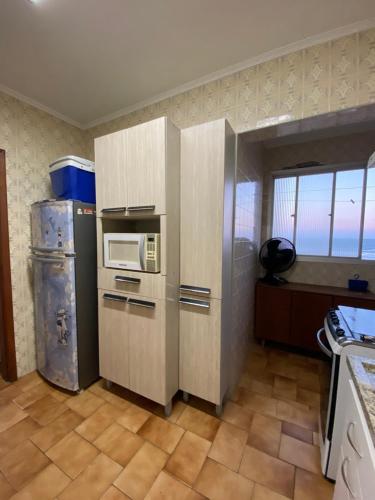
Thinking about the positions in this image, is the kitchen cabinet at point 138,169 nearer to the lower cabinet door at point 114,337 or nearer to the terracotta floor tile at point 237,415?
the lower cabinet door at point 114,337

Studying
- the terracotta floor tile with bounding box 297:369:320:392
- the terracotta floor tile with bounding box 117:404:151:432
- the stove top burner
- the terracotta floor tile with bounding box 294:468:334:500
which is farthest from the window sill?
the terracotta floor tile with bounding box 117:404:151:432

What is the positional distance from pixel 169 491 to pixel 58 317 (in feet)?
4.61

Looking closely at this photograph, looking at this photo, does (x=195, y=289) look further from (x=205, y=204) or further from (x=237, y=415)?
(x=237, y=415)

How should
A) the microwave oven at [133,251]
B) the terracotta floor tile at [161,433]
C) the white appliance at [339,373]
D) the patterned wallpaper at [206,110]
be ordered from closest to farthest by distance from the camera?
the white appliance at [339,373]
the patterned wallpaper at [206,110]
the terracotta floor tile at [161,433]
the microwave oven at [133,251]

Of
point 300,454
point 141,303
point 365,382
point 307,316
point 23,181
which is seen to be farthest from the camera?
point 307,316

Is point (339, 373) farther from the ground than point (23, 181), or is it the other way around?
point (23, 181)

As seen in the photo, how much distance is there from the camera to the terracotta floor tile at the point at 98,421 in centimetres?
149

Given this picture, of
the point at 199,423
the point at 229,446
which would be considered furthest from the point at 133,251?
the point at 229,446

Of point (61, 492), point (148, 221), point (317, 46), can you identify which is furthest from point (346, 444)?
point (317, 46)

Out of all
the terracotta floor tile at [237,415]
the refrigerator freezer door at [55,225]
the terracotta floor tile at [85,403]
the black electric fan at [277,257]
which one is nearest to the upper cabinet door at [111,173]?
the refrigerator freezer door at [55,225]

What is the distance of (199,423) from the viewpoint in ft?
5.18

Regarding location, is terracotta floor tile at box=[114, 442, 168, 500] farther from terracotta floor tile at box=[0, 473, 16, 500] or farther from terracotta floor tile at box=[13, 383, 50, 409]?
terracotta floor tile at box=[13, 383, 50, 409]

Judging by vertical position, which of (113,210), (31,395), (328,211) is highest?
(328,211)

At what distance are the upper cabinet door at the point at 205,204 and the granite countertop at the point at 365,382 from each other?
0.78 meters
